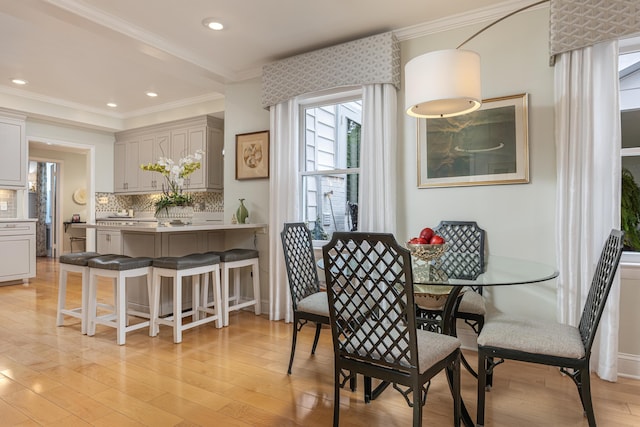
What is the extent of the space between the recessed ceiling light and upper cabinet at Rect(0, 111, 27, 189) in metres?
4.09

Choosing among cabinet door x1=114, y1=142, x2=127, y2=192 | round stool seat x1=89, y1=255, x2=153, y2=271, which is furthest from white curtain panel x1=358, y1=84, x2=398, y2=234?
cabinet door x1=114, y1=142, x2=127, y2=192

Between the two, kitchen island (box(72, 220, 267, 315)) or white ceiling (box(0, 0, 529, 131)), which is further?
kitchen island (box(72, 220, 267, 315))

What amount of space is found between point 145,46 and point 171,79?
152cm

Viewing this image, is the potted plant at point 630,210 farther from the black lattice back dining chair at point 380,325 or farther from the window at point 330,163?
the window at point 330,163

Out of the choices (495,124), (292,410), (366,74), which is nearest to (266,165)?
(366,74)

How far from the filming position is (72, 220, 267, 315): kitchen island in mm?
3654

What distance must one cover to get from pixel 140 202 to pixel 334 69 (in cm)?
512

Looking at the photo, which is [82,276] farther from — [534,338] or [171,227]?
[534,338]

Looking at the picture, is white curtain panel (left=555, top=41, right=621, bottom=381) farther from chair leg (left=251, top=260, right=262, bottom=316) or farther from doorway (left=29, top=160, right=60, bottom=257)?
doorway (left=29, top=160, right=60, bottom=257)

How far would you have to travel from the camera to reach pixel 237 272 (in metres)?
4.03

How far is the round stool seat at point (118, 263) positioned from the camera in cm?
308

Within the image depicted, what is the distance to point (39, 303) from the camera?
4422 millimetres

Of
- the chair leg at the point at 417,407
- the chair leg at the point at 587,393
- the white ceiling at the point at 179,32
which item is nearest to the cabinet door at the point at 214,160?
the white ceiling at the point at 179,32

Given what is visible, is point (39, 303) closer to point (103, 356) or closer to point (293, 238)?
point (103, 356)
